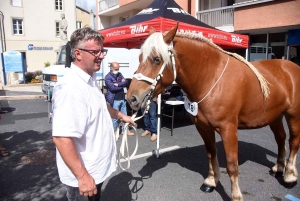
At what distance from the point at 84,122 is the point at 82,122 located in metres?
0.02

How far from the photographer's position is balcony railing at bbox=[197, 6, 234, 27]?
12031 millimetres

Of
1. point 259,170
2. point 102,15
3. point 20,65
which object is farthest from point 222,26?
point 20,65

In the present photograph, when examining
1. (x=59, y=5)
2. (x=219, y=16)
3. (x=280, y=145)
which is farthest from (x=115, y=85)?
(x=59, y=5)

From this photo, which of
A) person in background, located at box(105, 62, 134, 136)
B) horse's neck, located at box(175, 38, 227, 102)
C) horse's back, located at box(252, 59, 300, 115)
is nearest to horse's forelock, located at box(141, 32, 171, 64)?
horse's neck, located at box(175, 38, 227, 102)

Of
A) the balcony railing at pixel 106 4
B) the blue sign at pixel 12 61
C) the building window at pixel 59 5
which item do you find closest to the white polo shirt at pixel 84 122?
the balcony railing at pixel 106 4

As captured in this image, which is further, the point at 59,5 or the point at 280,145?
the point at 59,5

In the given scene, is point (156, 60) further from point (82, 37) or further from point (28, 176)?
point (28, 176)

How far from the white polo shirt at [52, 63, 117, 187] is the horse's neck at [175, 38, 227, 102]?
977 millimetres

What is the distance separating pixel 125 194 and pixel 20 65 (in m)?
17.9

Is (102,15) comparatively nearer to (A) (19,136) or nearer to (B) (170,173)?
(A) (19,136)

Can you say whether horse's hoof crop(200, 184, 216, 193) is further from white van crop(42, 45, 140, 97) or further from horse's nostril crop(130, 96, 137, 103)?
white van crop(42, 45, 140, 97)

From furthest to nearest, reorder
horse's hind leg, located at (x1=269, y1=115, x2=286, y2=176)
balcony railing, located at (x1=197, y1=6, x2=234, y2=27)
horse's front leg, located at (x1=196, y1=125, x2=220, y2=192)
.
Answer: balcony railing, located at (x1=197, y1=6, x2=234, y2=27) < horse's hind leg, located at (x1=269, y1=115, x2=286, y2=176) < horse's front leg, located at (x1=196, y1=125, x2=220, y2=192)

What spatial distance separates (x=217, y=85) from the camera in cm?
252

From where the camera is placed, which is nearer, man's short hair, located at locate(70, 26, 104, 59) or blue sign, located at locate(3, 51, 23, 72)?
man's short hair, located at locate(70, 26, 104, 59)
